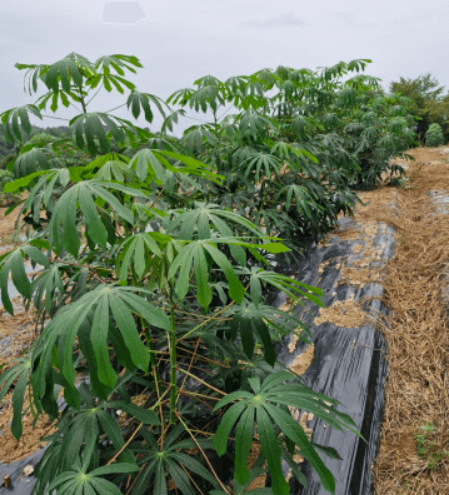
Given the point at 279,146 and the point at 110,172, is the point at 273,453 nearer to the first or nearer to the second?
the point at 110,172

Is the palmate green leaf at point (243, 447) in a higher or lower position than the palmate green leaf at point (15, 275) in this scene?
lower

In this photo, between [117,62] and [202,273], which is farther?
[117,62]

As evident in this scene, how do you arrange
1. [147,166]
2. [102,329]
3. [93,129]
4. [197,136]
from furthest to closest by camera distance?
[197,136] → [93,129] → [147,166] → [102,329]

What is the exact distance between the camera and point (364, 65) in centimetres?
386

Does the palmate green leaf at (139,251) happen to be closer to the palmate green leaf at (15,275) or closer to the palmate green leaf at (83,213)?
the palmate green leaf at (83,213)

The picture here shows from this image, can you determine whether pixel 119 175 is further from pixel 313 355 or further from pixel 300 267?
pixel 300 267

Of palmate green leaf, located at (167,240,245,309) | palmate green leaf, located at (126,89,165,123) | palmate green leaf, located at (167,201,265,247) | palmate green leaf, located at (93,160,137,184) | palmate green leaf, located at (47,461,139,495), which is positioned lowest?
palmate green leaf, located at (47,461,139,495)

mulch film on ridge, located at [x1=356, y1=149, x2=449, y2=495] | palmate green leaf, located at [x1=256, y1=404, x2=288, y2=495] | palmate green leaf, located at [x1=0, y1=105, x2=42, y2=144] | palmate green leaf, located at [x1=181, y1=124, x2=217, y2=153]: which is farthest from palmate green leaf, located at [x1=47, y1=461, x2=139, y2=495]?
palmate green leaf, located at [x1=181, y1=124, x2=217, y2=153]

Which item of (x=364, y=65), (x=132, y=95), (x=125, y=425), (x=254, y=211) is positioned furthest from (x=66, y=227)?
(x=364, y=65)

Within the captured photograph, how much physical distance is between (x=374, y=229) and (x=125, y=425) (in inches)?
118

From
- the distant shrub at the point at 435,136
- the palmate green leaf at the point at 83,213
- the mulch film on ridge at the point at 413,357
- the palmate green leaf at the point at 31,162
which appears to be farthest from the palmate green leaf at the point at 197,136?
the distant shrub at the point at 435,136

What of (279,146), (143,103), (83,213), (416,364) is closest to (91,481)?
(83,213)

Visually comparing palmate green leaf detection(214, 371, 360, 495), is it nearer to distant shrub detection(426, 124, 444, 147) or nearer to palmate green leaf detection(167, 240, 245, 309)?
palmate green leaf detection(167, 240, 245, 309)

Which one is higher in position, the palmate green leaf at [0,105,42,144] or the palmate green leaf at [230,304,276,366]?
the palmate green leaf at [0,105,42,144]
